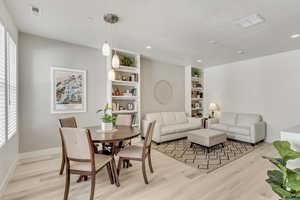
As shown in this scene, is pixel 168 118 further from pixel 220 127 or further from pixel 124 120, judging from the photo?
pixel 124 120

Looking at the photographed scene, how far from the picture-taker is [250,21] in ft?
8.08

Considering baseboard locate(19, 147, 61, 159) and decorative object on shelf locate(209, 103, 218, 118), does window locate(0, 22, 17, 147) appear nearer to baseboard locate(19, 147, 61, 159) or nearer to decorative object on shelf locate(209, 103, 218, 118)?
baseboard locate(19, 147, 61, 159)

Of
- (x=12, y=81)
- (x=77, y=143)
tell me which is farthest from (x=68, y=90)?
(x=77, y=143)

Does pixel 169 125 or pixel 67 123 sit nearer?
pixel 67 123

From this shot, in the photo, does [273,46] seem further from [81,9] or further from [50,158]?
[50,158]

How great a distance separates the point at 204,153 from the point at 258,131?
1915 millimetres

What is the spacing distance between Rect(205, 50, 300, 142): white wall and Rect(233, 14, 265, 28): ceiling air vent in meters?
2.51

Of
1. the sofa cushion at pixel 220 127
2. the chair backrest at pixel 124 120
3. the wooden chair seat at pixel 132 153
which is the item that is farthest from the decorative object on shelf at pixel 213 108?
the wooden chair seat at pixel 132 153

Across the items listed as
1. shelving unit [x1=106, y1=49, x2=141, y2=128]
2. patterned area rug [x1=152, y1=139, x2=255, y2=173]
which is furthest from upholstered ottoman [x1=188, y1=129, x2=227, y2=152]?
shelving unit [x1=106, y1=49, x2=141, y2=128]

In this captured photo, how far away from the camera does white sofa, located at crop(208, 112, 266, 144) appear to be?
13.2 feet

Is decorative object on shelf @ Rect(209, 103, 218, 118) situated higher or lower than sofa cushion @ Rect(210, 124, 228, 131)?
higher

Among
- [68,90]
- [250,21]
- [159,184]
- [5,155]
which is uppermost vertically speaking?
[250,21]

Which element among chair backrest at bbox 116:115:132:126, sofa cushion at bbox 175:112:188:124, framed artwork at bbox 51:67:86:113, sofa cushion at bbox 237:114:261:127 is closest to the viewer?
chair backrest at bbox 116:115:132:126

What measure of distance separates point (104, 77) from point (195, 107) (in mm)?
3838
